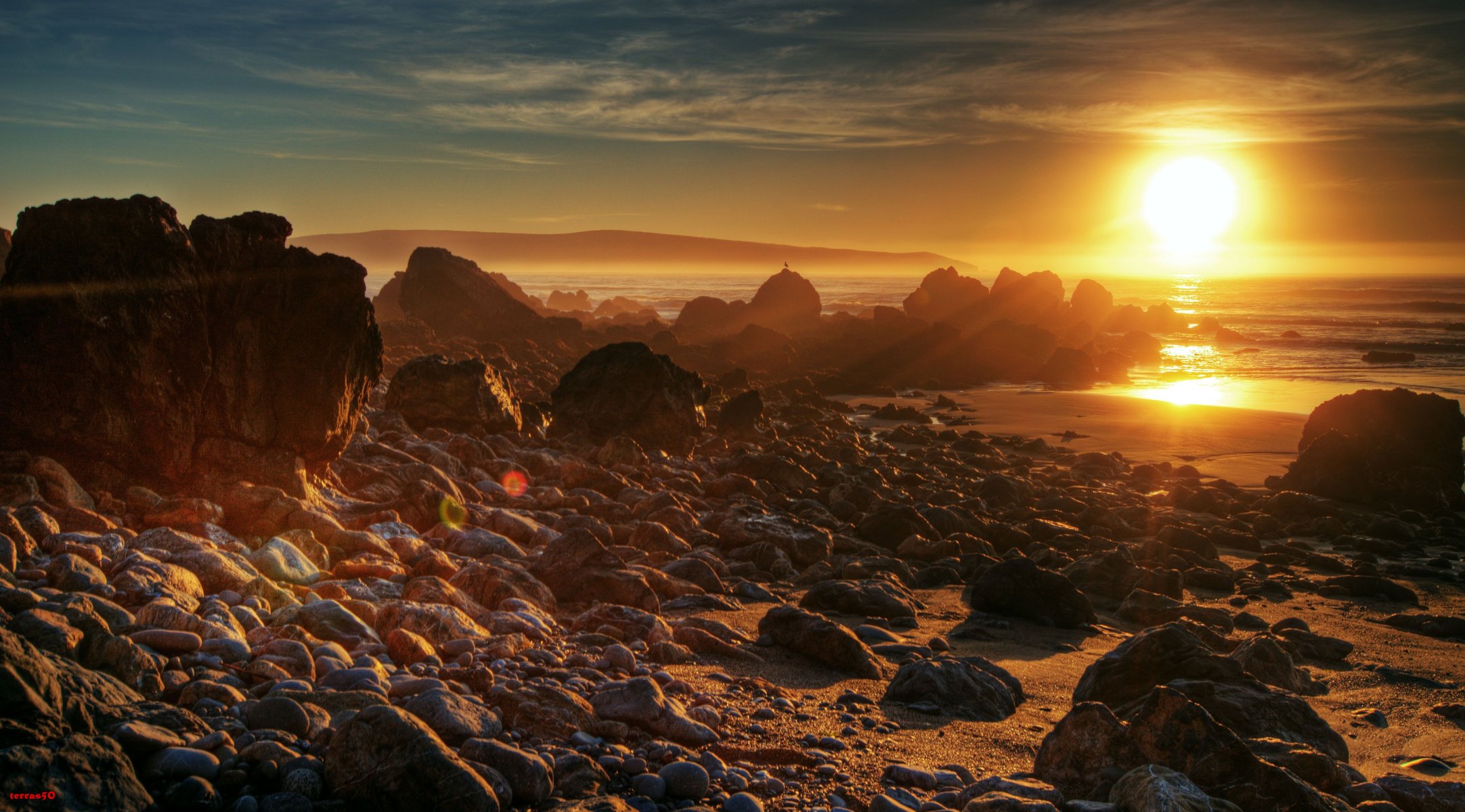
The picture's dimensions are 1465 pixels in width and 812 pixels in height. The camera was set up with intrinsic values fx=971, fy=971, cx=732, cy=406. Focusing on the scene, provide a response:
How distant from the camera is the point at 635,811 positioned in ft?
11.6

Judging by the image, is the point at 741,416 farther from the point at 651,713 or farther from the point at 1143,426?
the point at 651,713

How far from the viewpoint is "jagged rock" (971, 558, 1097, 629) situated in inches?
305

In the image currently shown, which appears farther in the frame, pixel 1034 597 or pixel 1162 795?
pixel 1034 597

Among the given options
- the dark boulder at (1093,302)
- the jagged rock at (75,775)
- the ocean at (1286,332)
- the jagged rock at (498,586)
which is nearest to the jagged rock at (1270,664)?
the jagged rock at (498,586)

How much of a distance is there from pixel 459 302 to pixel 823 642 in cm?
2959

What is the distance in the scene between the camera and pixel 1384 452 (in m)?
15.0

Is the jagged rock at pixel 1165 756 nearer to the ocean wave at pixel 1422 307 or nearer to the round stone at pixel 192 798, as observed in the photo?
the round stone at pixel 192 798

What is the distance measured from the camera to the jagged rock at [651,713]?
170 inches

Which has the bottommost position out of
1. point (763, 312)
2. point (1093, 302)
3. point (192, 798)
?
point (192, 798)

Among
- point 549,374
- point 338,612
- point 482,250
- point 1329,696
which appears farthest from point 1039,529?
point 482,250

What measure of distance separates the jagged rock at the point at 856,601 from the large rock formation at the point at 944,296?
37.9 metres

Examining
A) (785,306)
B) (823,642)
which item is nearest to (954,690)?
(823,642)

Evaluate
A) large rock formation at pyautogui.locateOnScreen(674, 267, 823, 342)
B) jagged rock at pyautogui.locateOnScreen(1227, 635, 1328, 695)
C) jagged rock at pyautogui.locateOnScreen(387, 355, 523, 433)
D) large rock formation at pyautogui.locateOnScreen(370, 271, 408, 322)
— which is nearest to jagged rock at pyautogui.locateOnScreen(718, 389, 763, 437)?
jagged rock at pyautogui.locateOnScreen(387, 355, 523, 433)

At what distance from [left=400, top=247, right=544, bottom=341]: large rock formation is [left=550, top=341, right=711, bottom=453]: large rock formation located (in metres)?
18.1
